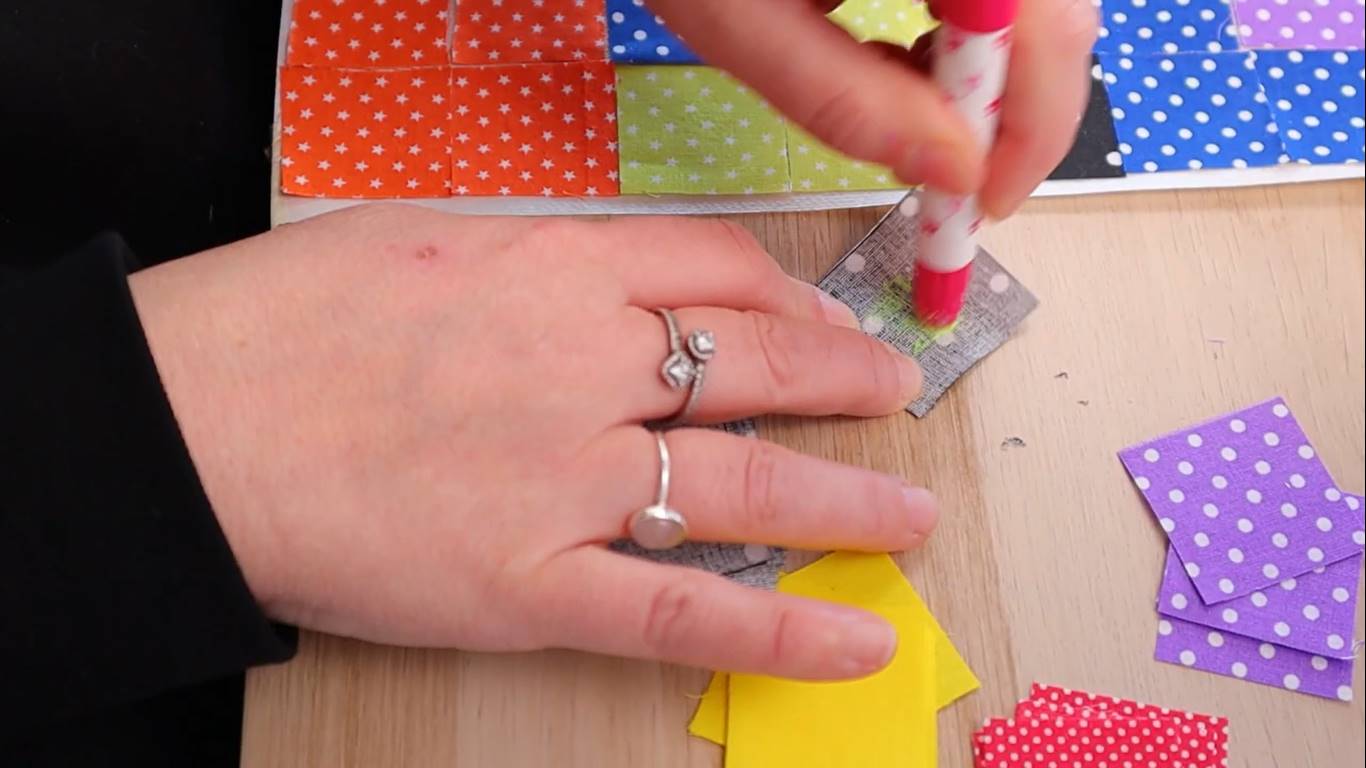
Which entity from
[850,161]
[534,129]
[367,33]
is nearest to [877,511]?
[850,161]

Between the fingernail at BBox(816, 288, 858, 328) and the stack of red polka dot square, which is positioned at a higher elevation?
the fingernail at BBox(816, 288, 858, 328)

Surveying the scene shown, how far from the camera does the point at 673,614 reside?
0.59 m

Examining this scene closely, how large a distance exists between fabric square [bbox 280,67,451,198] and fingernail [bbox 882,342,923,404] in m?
0.32

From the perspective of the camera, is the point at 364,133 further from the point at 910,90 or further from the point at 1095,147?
the point at 1095,147

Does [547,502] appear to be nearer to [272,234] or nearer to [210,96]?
[272,234]

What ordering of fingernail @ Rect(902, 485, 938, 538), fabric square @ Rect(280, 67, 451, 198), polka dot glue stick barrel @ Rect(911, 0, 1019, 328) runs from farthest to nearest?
fabric square @ Rect(280, 67, 451, 198), fingernail @ Rect(902, 485, 938, 538), polka dot glue stick barrel @ Rect(911, 0, 1019, 328)

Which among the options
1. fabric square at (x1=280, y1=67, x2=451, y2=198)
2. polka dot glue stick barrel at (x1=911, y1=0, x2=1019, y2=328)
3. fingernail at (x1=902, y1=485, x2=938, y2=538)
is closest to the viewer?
polka dot glue stick barrel at (x1=911, y1=0, x2=1019, y2=328)

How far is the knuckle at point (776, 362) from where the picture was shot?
657 millimetres

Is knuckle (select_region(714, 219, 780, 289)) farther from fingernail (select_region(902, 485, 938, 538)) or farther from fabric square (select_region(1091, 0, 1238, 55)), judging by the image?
fabric square (select_region(1091, 0, 1238, 55))

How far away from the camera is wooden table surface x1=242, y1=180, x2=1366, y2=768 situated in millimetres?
626

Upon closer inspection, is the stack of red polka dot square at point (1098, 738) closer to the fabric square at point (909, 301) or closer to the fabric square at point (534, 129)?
the fabric square at point (909, 301)

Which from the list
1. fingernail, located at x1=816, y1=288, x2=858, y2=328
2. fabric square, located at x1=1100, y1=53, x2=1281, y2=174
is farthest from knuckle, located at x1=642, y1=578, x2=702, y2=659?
fabric square, located at x1=1100, y1=53, x2=1281, y2=174

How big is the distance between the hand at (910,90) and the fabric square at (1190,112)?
7.0 inches

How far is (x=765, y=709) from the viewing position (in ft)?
2.04
